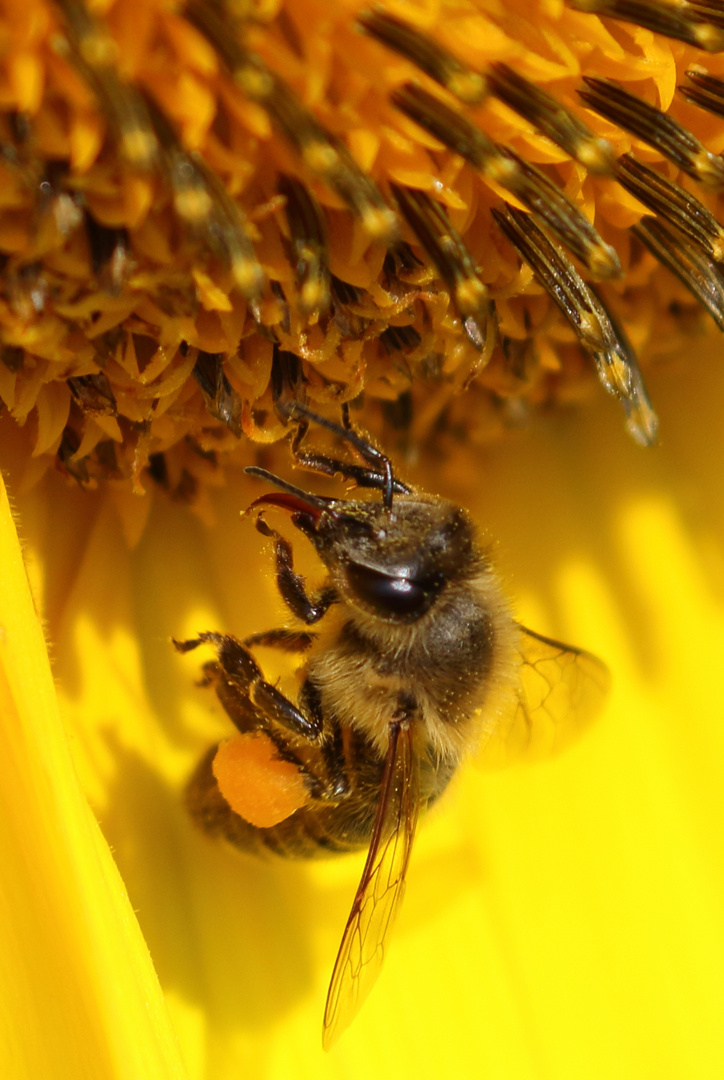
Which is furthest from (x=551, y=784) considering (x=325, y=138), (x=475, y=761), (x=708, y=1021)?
(x=325, y=138)

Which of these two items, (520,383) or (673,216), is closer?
(673,216)

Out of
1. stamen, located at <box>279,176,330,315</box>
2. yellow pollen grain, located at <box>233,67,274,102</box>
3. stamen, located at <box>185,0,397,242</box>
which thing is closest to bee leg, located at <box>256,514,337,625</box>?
stamen, located at <box>279,176,330,315</box>

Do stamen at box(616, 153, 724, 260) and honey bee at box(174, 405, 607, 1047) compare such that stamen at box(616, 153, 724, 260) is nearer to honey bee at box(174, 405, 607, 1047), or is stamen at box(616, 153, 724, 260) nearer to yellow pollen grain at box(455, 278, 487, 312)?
Answer: yellow pollen grain at box(455, 278, 487, 312)

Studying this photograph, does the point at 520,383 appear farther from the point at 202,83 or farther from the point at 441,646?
the point at 202,83

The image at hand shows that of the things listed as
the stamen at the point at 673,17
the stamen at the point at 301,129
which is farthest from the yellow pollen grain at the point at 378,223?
the stamen at the point at 673,17

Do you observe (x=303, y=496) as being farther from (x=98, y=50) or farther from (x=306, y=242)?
(x=98, y=50)
